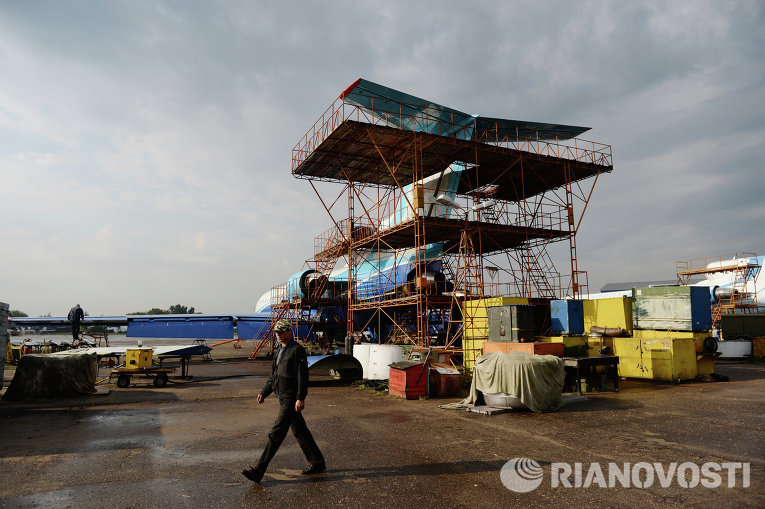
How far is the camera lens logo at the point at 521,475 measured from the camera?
6.14m

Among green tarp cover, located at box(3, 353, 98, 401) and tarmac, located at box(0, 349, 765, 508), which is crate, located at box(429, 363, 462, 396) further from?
green tarp cover, located at box(3, 353, 98, 401)

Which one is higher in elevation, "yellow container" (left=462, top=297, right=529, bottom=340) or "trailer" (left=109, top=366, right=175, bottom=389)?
"yellow container" (left=462, top=297, right=529, bottom=340)

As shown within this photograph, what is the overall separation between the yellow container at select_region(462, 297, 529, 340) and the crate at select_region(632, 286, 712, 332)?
4.92m

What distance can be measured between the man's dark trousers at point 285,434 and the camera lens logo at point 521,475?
276 cm

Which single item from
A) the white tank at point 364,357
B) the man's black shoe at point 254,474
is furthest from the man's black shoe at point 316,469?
the white tank at point 364,357

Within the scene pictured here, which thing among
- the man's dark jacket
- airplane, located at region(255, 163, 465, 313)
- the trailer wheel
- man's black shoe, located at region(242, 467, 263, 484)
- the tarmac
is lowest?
the trailer wheel

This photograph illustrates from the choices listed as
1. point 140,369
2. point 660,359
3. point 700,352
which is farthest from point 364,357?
point 700,352

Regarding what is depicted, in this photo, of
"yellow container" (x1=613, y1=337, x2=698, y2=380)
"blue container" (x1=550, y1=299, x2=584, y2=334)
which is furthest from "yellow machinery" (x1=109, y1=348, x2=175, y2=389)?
"yellow container" (x1=613, y1=337, x2=698, y2=380)

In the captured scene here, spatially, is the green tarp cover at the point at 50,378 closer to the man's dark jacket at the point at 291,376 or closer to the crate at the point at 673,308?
the man's dark jacket at the point at 291,376

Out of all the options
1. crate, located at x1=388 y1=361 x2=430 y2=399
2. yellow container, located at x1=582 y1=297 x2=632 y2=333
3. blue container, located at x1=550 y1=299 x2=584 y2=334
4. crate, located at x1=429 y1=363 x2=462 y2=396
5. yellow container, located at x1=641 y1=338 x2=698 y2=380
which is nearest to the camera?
crate, located at x1=388 y1=361 x2=430 y2=399

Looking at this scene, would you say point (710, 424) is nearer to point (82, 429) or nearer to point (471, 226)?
point (82, 429)

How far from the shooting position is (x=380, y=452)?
312 inches

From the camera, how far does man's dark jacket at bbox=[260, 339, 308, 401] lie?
21.8 ft

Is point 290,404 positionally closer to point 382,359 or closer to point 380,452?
point 380,452
